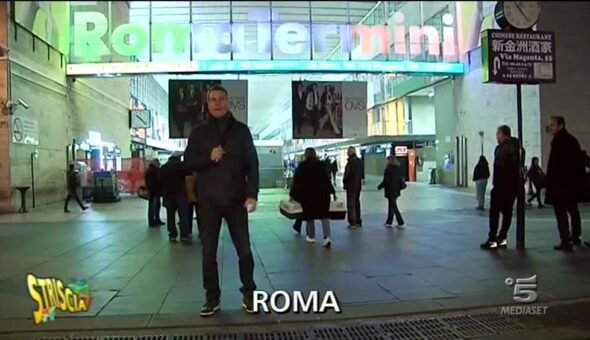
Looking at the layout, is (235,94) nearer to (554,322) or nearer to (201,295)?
(201,295)

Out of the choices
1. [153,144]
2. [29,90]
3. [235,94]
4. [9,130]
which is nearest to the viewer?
[9,130]

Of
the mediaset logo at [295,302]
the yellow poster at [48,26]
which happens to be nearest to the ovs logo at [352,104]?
the yellow poster at [48,26]

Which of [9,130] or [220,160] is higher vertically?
[9,130]

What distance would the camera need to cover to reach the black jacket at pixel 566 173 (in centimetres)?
806

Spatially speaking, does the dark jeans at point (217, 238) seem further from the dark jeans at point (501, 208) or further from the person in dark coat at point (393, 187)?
the person in dark coat at point (393, 187)

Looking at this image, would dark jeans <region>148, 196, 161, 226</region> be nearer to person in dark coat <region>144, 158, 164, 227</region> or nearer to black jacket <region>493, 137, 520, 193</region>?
person in dark coat <region>144, 158, 164, 227</region>

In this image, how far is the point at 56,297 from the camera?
5.66 metres

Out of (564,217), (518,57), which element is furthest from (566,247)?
(518,57)

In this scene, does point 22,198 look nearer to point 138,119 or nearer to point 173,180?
point 173,180

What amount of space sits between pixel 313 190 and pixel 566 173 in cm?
382

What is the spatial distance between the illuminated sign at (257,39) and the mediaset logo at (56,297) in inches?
751

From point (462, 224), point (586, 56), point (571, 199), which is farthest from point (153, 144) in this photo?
point (571, 199)

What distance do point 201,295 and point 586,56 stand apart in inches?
763

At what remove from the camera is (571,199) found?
8.05 meters
